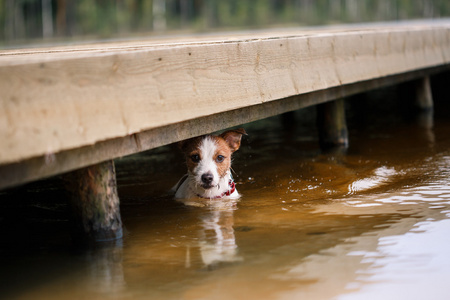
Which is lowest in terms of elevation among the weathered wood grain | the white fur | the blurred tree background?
the white fur

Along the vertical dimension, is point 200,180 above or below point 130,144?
below

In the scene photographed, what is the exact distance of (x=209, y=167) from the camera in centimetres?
481

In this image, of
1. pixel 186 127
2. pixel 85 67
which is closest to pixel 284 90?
pixel 186 127

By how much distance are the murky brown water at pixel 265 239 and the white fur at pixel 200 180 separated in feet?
0.48

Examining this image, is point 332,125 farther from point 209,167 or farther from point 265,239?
point 265,239

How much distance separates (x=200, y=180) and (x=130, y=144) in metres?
1.38

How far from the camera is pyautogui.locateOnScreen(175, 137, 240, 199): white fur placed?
15.7 feet

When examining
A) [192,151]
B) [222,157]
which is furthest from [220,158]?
[192,151]

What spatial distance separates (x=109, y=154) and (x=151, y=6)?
74.1 ft

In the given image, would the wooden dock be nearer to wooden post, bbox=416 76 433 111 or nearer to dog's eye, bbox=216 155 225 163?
dog's eye, bbox=216 155 225 163

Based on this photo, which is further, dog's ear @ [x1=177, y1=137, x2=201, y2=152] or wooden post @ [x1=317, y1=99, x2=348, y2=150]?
wooden post @ [x1=317, y1=99, x2=348, y2=150]

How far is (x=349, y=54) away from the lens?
5762mm

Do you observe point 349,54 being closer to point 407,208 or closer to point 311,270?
point 407,208

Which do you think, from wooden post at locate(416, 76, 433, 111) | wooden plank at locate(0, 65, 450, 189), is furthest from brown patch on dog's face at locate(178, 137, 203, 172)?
wooden post at locate(416, 76, 433, 111)
